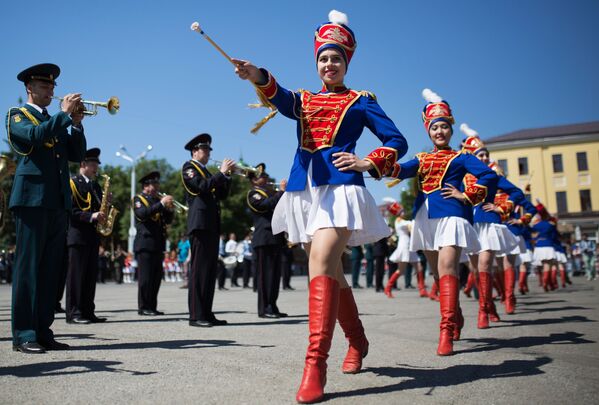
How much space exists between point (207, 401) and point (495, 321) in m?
6.05

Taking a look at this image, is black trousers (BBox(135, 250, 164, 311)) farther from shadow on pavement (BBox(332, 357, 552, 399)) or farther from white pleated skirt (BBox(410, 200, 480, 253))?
shadow on pavement (BBox(332, 357, 552, 399))

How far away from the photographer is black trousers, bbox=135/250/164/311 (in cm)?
1020

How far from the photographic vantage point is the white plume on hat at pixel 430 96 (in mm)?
6931

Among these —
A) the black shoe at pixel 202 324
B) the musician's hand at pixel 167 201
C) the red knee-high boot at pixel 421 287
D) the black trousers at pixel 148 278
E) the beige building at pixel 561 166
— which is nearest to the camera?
the black shoe at pixel 202 324

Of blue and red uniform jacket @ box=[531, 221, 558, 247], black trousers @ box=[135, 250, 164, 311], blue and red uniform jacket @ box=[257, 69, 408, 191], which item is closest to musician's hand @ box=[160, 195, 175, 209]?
black trousers @ box=[135, 250, 164, 311]

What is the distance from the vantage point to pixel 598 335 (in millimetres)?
6418

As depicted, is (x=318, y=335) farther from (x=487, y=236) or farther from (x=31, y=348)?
(x=487, y=236)

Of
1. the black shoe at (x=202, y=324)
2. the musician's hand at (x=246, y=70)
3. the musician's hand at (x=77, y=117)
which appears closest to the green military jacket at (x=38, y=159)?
the musician's hand at (x=77, y=117)

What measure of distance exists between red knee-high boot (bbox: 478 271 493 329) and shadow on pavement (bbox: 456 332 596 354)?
0.97 m

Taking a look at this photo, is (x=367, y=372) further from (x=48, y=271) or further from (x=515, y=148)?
(x=515, y=148)

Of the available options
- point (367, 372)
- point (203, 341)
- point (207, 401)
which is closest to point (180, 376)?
point (207, 401)

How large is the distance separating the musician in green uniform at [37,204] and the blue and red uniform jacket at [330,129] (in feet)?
7.71

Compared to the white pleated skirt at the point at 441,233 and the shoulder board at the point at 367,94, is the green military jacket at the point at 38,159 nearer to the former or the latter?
the shoulder board at the point at 367,94

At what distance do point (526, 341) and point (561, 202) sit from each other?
71.2 metres
